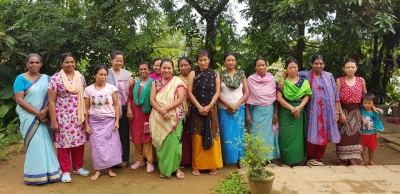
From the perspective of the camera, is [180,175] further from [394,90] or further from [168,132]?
[394,90]

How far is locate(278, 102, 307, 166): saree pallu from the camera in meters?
4.26

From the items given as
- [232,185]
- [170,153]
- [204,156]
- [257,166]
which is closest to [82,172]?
[170,153]

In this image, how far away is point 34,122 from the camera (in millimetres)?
3629

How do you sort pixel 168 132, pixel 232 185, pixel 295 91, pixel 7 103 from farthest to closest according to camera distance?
1. pixel 7 103
2. pixel 295 91
3. pixel 168 132
4. pixel 232 185

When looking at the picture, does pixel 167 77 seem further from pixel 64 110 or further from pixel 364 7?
pixel 364 7

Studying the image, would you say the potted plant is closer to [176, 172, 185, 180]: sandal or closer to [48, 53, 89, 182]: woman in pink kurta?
[176, 172, 185, 180]: sandal

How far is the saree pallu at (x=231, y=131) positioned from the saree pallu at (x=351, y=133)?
149 centimetres

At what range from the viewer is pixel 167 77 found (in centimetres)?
384

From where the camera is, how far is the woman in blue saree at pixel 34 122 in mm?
3580

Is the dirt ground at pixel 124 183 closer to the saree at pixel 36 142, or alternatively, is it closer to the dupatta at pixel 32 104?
the saree at pixel 36 142

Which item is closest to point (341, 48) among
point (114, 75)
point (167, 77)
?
point (167, 77)

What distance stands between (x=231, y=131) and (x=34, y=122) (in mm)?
2384

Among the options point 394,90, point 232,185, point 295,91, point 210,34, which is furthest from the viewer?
point 394,90

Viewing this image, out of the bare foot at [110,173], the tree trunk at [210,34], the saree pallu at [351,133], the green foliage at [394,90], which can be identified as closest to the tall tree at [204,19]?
the tree trunk at [210,34]
